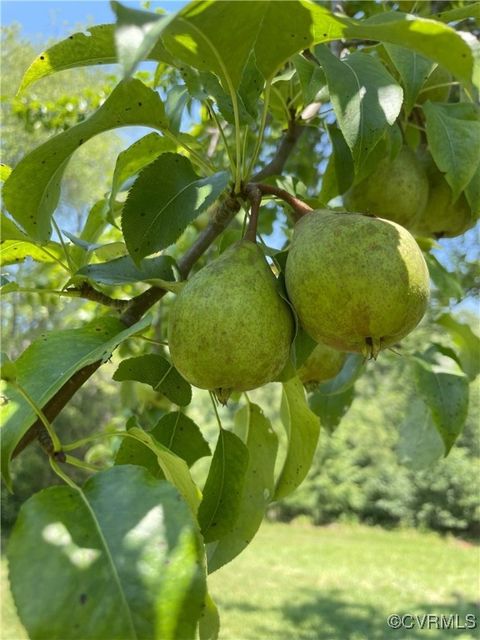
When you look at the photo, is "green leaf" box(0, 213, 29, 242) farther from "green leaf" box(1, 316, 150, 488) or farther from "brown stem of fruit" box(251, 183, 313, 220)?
"brown stem of fruit" box(251, 183, 313, 220)

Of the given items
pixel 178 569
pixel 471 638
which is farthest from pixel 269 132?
pixel 471 638

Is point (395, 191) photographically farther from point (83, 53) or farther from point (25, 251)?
point (25, 251)

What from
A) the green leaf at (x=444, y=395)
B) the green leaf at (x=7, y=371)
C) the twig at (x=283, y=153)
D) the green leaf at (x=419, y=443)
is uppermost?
the green leaf at (x=7, y=371)

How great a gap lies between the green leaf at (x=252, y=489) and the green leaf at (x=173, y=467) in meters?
0.16

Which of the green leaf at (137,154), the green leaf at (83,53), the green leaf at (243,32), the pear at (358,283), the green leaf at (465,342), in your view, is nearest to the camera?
the green leaf at (243,32)

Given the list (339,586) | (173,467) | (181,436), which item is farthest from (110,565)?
(339,586)

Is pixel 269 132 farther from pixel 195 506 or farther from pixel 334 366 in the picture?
pixel 195 506

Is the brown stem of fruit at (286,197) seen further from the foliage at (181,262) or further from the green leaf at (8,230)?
the green leaf at (8,230)

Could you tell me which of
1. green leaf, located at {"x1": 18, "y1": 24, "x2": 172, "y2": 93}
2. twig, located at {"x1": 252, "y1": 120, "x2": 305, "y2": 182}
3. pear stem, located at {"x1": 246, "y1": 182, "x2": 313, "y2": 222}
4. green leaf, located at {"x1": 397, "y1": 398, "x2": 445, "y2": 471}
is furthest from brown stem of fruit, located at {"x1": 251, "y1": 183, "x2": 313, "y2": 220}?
green leaf, located at {"x1": 397, "y1": 398, "x2": 445, "y2": 471}

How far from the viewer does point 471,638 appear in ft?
18.0

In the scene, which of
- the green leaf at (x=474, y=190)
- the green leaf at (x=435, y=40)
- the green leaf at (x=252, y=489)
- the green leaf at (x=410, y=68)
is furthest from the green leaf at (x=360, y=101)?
the green leaf at (x=252, y=489)

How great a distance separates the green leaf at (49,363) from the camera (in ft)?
2.90

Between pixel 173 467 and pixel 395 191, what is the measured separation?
711mm

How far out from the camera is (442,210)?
1445 millimetres
